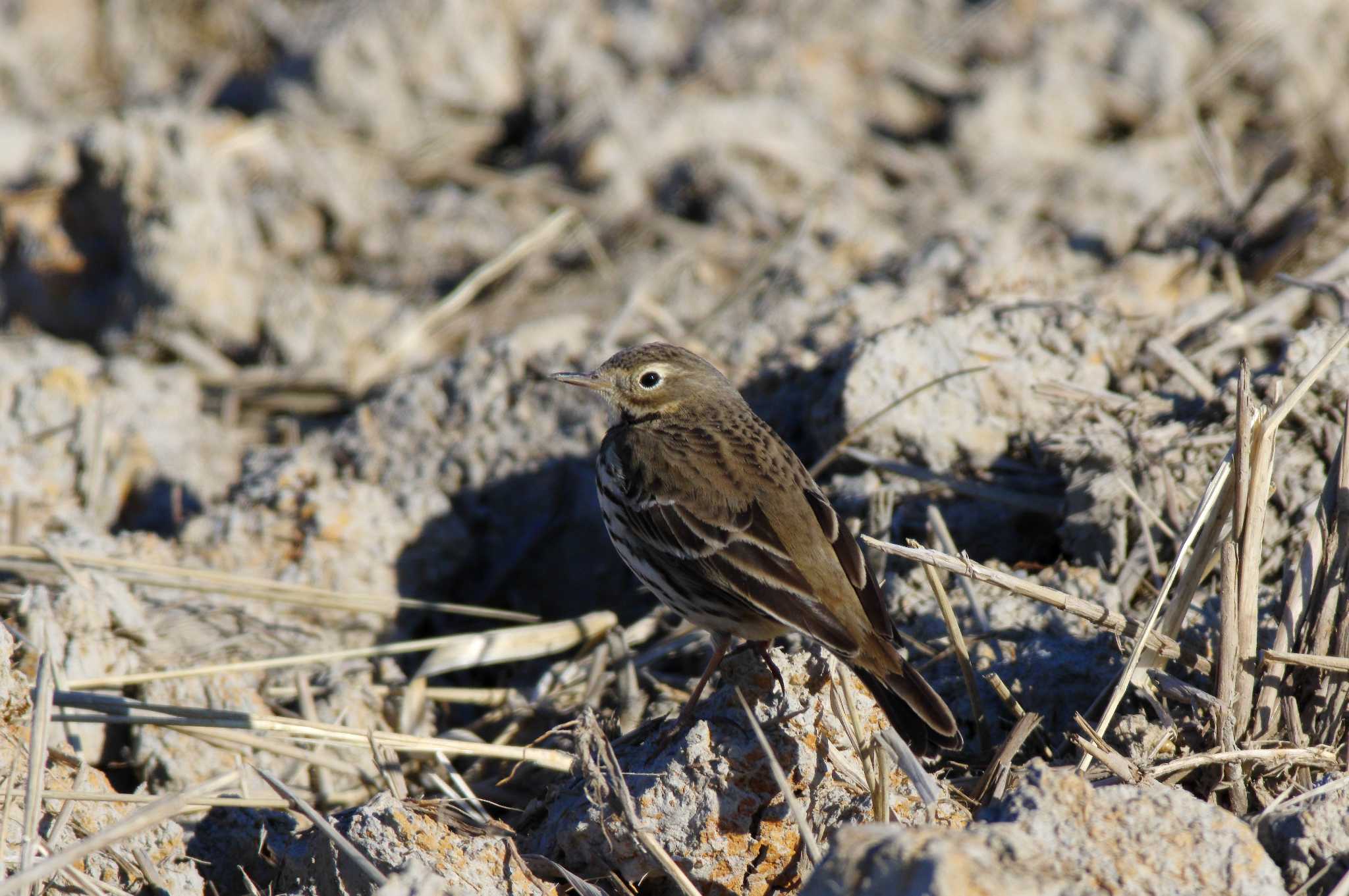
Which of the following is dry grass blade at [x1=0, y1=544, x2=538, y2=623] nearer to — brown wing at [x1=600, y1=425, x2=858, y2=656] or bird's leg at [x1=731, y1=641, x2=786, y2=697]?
brown wing at [x1=600, y1=425, x2=858, y2=656]

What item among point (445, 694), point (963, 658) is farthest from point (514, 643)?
point (963, 658)

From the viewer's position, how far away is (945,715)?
12.3 ft

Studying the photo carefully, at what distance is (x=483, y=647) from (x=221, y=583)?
1052 millimetres

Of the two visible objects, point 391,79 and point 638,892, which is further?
point 391,79

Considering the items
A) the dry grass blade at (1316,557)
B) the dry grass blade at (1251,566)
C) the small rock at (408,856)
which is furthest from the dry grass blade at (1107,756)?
the small rock at (408,856)

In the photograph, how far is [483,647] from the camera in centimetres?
505

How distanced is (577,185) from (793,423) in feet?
10.0

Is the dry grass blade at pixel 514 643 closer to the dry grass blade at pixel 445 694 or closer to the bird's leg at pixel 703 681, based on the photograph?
the dry grass blade at pixel 445 694

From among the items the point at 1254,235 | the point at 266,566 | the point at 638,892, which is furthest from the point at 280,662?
the point at 1254,235

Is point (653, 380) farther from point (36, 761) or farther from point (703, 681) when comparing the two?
point (36, 761)

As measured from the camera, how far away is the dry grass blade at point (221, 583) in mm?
5023

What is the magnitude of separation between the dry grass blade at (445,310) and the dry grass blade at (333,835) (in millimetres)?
3476

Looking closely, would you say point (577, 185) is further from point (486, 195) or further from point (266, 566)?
point (266, 566)

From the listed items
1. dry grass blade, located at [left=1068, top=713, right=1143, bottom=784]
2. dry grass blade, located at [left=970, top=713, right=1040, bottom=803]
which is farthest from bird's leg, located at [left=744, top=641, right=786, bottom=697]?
dry grass blade, located at [left=1068, top=713, right=1143, bottom=784]
